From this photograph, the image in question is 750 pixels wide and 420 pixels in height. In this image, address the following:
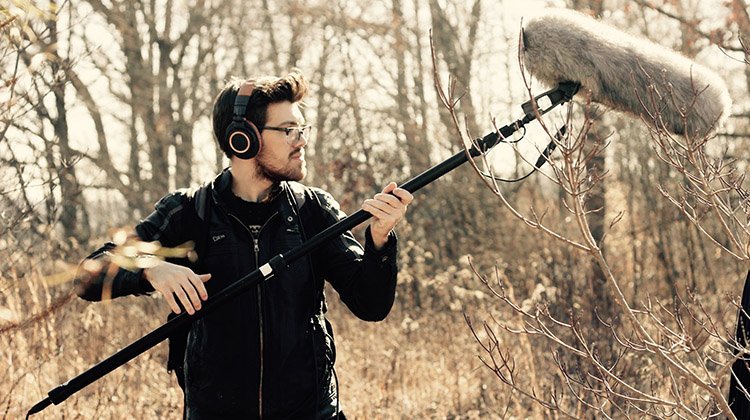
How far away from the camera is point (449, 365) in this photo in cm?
692

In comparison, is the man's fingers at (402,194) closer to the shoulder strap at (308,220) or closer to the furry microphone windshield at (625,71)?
the shoulder strap at (308,220)

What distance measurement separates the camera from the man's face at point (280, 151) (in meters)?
3.12

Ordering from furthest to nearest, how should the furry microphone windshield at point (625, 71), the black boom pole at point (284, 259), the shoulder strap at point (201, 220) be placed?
the shoulder strap at point (201, 220) < the black boom pole at point (284, 259) < the furry microphone windshield at point (625, 71)

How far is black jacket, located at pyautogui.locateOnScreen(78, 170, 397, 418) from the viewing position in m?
2.93

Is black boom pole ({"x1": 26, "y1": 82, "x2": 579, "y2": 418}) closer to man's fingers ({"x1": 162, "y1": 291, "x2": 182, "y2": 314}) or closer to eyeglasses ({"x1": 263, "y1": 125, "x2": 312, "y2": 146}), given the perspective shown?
man's fingers ({"x1": 162, "y1": 291, "x2": 182, "y2": 314})

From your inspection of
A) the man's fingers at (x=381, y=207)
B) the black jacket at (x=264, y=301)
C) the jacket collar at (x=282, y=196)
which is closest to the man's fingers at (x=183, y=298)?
the black jacket at (x=264, y=301)

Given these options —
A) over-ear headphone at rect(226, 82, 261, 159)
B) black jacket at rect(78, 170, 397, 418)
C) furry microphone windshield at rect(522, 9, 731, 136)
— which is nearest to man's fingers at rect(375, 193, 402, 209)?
black jacket at rect(78, 170, 397, 418)

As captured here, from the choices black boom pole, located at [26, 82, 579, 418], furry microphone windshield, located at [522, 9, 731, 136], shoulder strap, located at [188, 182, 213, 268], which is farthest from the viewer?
shoulder strap, located at [188, 182, 213, 268]

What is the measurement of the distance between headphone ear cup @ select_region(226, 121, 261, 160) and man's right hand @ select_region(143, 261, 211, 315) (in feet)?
1.52

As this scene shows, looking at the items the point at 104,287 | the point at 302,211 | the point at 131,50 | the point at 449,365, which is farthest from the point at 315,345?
the point at 131,50

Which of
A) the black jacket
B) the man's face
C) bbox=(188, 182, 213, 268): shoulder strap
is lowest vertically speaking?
the black jacket

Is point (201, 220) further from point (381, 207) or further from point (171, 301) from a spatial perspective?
point (381, 207)

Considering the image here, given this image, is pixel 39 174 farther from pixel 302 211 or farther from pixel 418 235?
pixel 418 235

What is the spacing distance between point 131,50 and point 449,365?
10.1m
